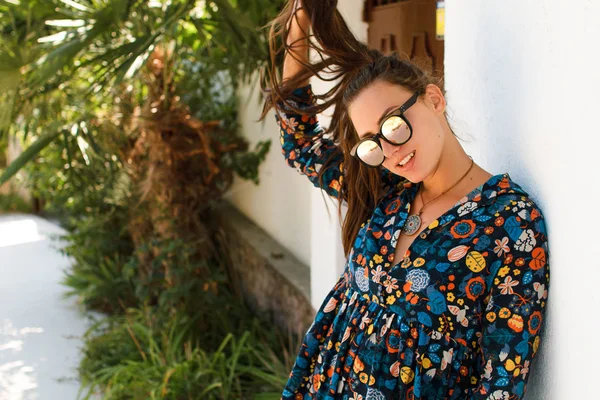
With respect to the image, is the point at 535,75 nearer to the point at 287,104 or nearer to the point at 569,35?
the point at 569,35

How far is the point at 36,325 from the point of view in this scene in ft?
15.3

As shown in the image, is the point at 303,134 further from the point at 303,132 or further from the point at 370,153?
the point at 370,153

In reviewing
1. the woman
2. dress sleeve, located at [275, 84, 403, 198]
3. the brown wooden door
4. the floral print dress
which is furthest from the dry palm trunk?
the floral print dress

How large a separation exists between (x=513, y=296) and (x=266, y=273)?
3.22 meters

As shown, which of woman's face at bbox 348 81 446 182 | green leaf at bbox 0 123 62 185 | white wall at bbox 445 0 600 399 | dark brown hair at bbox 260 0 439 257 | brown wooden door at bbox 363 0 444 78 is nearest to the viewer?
white wall at bbox 445 0 600 399

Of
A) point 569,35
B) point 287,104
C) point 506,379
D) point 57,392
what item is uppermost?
point 569,35

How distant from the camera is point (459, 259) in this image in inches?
46.3

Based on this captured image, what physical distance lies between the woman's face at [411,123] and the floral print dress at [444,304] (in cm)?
10

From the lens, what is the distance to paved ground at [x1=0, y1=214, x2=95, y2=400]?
3834mm

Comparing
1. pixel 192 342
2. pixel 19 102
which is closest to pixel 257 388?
pixel 192 342

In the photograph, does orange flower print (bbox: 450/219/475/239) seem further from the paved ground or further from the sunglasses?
the paved ground

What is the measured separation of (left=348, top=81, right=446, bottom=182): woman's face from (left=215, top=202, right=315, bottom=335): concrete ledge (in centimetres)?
238

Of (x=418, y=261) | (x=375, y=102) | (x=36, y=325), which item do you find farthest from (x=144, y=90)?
(x=418, y=261)

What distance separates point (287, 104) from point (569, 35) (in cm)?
77
